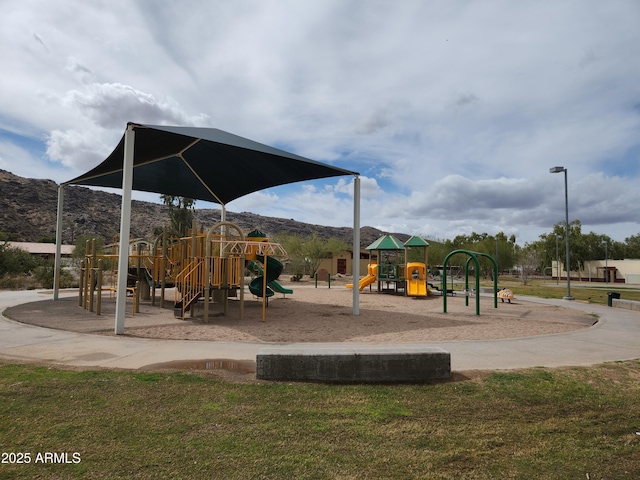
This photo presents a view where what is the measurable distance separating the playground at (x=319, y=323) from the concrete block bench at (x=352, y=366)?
10.6 ft

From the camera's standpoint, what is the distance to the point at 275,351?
19.8ft

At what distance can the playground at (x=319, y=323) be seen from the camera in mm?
9859

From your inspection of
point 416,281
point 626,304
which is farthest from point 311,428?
point 416,281

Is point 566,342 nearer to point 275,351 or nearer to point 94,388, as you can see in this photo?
point 275,351

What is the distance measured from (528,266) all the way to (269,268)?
47263mm

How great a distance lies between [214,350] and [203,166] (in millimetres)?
10988

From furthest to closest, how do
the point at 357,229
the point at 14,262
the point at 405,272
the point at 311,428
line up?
the point at 14,262 → the point at 405,272 → the point at 357,229 → the point at 311,428

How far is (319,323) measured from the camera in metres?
12.1

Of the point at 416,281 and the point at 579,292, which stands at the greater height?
the point at 416,281

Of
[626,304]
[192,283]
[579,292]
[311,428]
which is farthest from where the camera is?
[579,292]

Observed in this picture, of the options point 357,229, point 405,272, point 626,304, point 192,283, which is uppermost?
point 357,229

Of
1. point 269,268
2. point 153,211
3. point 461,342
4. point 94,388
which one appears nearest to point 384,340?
point 461,342

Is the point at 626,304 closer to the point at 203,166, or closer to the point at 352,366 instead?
the point at 352,366

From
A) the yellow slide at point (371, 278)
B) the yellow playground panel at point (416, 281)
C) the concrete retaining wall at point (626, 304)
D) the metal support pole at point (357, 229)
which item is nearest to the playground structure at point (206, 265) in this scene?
the metal support pole at point (357, 229)
